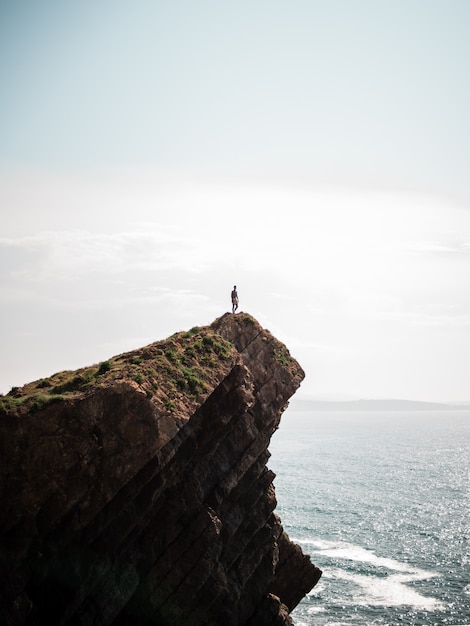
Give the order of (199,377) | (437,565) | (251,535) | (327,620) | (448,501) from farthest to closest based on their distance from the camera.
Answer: (448,501)
(437,565)
(327,620)
(251,535)
(199,377)

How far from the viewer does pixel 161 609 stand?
35.0 metres

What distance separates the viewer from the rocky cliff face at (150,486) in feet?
95.3

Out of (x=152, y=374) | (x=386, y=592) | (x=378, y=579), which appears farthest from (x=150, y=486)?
(x=378, y=579)

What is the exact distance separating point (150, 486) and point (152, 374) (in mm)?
6354

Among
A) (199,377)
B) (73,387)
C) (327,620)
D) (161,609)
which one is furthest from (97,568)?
(327,620)

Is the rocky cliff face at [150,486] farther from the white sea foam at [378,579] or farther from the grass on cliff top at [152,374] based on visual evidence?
the white sea foam at [378,579]

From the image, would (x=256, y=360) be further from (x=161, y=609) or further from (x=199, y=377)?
(x=161, y=609)

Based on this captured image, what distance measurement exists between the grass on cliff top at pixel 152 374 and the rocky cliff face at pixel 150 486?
0.10 metres

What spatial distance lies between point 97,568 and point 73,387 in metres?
9.67

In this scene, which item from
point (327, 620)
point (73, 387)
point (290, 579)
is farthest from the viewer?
point (327, 620)

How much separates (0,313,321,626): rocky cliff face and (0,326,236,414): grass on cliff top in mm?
101

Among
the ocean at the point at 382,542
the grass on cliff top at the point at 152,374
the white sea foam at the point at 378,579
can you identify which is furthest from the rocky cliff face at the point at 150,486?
the white sea foam at the point at 378,579

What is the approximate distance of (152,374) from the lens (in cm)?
3444

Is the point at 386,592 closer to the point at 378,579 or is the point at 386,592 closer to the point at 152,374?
the point at 378,579
